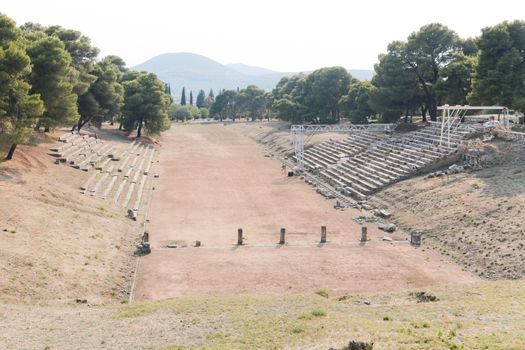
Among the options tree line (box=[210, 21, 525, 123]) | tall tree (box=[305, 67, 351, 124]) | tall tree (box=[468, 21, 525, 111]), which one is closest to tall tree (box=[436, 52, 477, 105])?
tree line (box=[210, 21, 525, 123])

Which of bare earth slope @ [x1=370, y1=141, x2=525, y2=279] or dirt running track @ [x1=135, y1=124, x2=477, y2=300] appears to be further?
bare earth slope @ [x1=370, y1=141, x2=525, y2=279]

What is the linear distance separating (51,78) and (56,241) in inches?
826

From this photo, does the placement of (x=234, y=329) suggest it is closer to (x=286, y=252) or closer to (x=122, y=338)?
(x=122, y=338)

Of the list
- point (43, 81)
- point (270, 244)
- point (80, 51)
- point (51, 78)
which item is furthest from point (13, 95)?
point (80, 51)

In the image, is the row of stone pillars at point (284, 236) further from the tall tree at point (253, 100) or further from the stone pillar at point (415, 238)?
the tall tree at point (253, 100)

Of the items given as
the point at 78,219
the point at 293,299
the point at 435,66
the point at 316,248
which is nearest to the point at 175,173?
the point at 78,219

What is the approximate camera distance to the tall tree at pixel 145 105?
77.0 metres

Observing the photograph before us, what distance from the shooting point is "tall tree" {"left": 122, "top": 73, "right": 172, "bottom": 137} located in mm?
77000

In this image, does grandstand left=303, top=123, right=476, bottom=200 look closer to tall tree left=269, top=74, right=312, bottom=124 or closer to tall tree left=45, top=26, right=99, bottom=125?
tall tree left=45, top=26, right=99, bottom=125

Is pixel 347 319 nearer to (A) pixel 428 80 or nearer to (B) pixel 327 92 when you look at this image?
(A) pixel 428 80

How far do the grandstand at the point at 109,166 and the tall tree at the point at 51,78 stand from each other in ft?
13.7

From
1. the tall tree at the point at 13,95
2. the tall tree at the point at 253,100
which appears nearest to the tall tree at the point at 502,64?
the tall tree at the point at 13,95

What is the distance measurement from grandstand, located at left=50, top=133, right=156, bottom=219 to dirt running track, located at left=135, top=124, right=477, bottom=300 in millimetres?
2289

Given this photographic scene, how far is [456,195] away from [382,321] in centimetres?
2167
